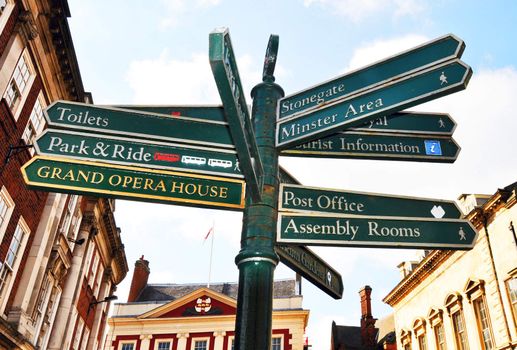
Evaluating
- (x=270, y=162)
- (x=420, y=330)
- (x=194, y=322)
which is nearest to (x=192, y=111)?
(x=270, y=162)

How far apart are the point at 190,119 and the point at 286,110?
78 centimetres

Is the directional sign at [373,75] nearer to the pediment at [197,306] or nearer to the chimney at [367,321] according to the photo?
the pediment at [197,306]

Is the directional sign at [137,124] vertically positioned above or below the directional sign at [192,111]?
below

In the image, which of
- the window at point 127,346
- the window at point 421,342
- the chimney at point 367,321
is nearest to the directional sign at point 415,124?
the window at point 421,342

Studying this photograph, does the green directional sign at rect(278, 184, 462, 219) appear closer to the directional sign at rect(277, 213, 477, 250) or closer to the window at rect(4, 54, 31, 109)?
the directional sign at rect(277, 213, 477, 250)

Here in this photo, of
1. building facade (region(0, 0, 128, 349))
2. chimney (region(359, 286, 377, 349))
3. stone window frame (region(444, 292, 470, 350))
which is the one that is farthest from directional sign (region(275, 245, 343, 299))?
chimney (region(359, 286, 377, 349))

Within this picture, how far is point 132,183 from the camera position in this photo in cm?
312

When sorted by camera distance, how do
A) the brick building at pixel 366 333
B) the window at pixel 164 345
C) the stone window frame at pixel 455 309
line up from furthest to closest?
the brick building at pixel 366 333 → the window at pixel 164 345 → the stone window frame at pixel 455 309

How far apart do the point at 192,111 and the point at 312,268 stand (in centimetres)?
157

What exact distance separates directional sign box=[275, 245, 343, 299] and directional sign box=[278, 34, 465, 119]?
106 cm

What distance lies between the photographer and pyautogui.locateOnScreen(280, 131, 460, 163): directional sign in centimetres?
377

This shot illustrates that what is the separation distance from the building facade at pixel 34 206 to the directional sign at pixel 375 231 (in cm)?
1047

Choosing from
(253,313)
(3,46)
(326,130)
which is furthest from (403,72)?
(3,46)

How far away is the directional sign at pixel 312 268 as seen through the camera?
3316 millimetres
